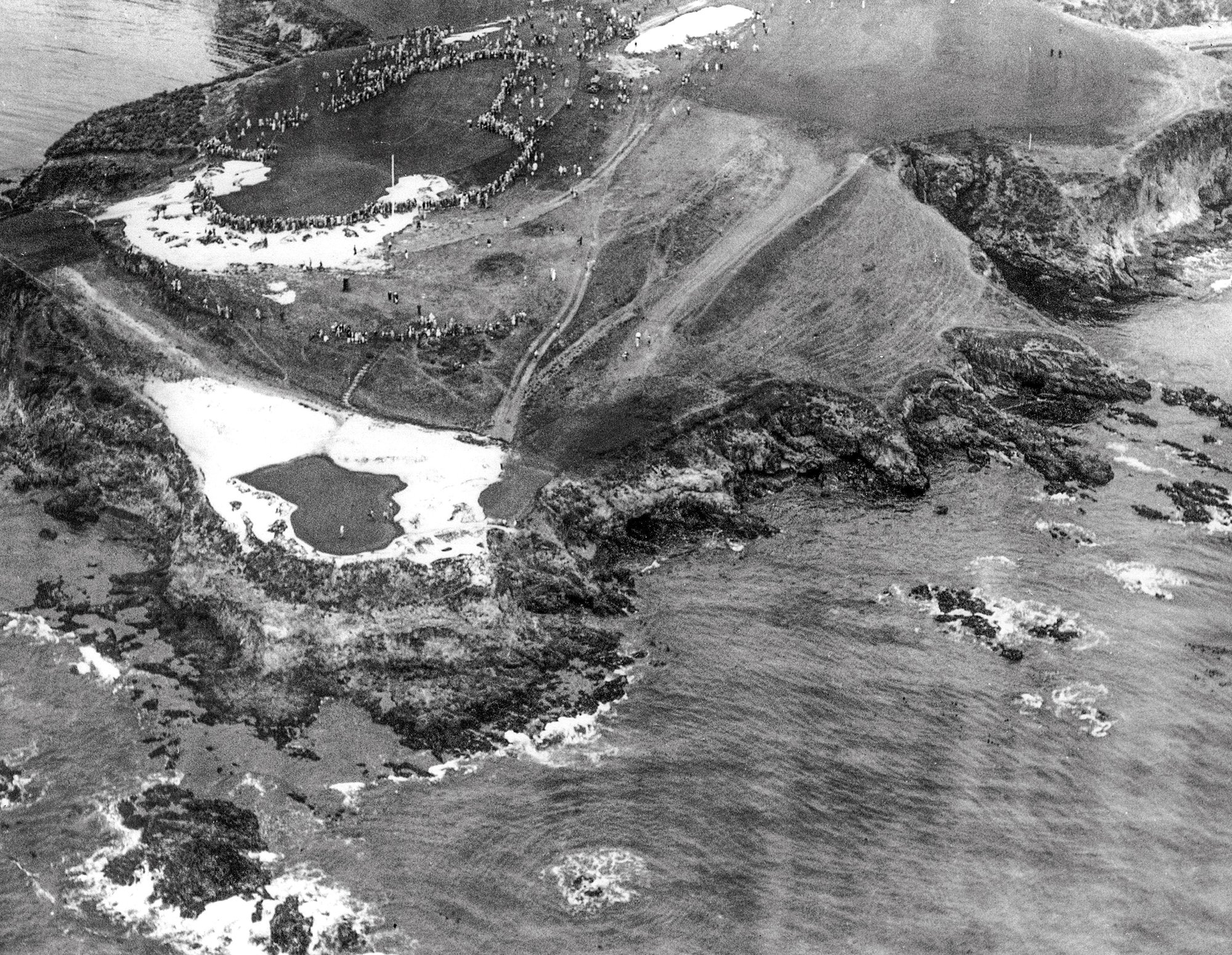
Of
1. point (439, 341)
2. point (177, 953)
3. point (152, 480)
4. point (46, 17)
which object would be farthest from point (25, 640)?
point (46, 17)

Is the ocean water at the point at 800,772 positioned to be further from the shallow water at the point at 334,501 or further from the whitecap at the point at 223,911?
the shallow water at the point at 334,501

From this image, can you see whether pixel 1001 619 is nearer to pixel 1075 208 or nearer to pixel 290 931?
pixel 290 931

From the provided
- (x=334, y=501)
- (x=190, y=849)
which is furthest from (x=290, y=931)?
(x=334, y=501)

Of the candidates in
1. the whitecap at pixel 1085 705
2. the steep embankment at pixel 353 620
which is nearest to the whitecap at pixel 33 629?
the steep embankment at pixel 353 620

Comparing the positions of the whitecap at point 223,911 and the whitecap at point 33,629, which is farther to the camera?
the whitecap at point 33,629

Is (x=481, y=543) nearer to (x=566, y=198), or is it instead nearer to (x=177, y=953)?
(x=177, y=953)

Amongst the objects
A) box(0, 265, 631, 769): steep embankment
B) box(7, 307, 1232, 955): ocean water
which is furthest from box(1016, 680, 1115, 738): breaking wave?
box(0, 265, 631, 769): steep embankment

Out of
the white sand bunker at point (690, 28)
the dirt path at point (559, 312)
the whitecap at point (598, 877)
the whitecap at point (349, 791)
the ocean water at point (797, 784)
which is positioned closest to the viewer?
the ocean water at point (797, 784)
